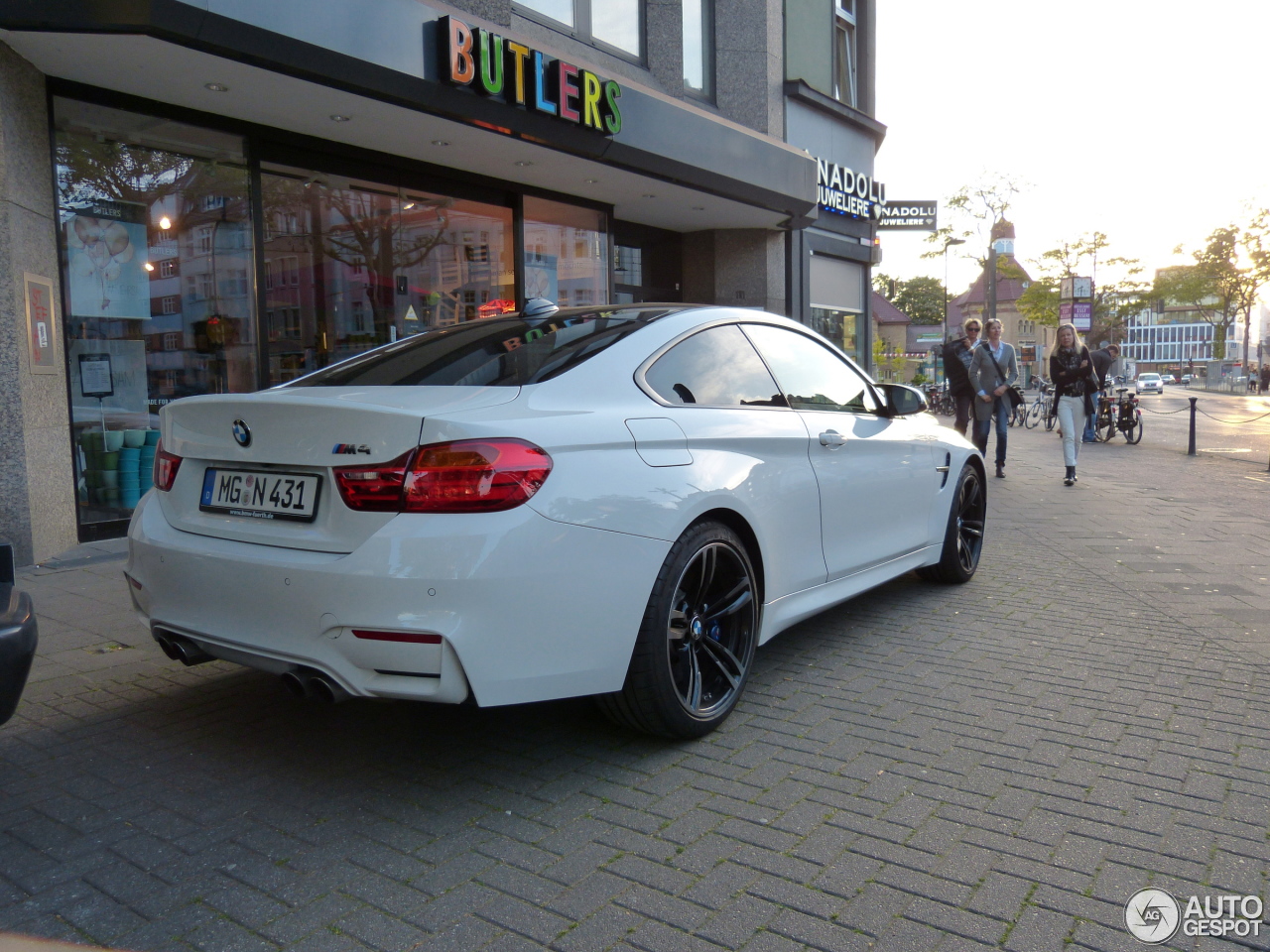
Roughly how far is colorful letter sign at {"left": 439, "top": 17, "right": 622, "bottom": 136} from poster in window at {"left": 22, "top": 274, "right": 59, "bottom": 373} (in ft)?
11.7

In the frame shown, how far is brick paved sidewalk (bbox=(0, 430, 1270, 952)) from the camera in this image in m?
2.30

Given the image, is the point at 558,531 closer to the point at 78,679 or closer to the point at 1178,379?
the point at 78,679

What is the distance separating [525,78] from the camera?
29.6ft

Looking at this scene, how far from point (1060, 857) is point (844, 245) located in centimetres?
1709

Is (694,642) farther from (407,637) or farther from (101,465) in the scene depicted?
(101,465)

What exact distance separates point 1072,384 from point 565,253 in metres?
6.52

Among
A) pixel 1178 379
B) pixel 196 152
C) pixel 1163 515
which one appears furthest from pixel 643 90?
pixel 1178 379

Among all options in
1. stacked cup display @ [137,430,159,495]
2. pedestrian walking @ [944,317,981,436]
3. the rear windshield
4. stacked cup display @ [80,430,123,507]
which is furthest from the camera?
pedestrian walking @ [944,317,981,436]

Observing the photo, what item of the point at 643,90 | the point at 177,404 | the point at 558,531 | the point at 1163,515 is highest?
the point at 643,90

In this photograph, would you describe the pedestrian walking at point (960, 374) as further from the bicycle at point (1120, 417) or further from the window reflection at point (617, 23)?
the bicycle at point (1120, 417)

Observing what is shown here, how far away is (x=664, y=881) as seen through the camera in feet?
8.07

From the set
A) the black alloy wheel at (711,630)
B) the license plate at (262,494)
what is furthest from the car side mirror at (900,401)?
the license plate at (262,494)

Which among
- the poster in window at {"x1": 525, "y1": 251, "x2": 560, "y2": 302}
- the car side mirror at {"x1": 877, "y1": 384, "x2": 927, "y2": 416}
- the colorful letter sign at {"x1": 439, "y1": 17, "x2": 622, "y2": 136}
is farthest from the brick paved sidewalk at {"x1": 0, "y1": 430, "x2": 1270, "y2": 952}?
the poster in window at {"x1": 525, "y1": 251, "x2": 560, "y2": 302}

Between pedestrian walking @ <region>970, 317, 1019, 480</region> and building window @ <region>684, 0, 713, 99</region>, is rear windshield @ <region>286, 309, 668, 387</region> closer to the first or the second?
pedestrian walking @ <region>970, 317, 1019, 480</region>
